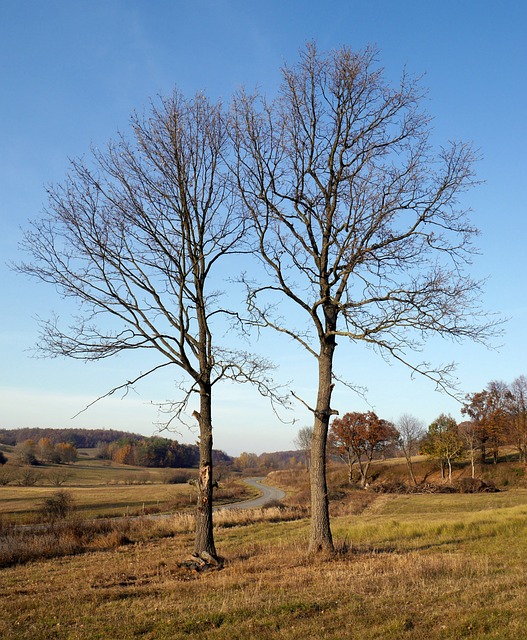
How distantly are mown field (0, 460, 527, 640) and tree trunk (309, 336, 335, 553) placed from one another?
58cm

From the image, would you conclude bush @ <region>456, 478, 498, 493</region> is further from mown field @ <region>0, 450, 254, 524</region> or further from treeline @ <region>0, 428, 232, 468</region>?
treeline @ <region>0, 428, 232, 468</region>

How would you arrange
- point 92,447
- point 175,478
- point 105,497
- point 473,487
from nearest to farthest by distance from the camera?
1. point 473,487
2. point 105,497
3. point 175,478
4. point 92,447

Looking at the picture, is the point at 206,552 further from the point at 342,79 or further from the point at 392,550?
the point at 342,79

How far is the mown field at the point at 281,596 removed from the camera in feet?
19.7

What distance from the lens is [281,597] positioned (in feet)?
24.2

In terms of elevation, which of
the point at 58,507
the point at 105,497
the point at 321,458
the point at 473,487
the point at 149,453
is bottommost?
the point at 105,497

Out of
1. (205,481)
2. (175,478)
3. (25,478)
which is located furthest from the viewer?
(175,478)

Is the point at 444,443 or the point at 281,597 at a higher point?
the point at 444,443

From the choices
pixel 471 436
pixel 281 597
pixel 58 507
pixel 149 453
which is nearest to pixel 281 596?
pixel 281 597

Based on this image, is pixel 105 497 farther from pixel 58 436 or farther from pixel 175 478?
pixel 58 436

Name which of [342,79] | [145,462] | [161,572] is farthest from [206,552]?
[145,462]

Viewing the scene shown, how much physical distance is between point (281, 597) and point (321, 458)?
4867 mm

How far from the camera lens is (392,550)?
13250 millimetres

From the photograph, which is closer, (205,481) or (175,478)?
(205,481)
